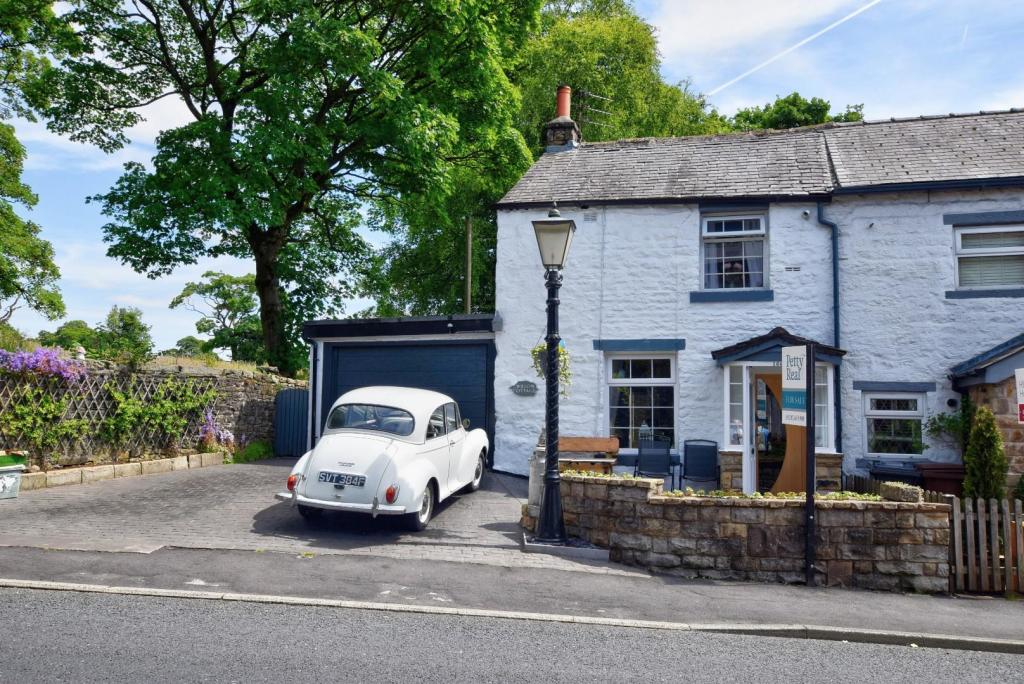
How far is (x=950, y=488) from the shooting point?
1185 centimetres

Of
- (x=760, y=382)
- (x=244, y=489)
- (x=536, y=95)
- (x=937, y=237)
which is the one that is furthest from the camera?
(x=536, y=95)

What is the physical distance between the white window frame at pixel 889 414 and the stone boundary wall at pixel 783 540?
568 cm

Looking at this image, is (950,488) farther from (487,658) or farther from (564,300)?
(487,658)

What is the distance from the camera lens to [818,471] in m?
12.5

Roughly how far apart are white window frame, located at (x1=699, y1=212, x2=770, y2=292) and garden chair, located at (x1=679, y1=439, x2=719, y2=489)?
309cm

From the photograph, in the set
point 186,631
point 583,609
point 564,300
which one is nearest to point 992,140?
point 564,300

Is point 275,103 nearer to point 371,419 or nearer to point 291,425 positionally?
point 291,425

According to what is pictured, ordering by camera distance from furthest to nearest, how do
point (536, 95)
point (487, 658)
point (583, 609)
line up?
1. point (536, 95)
2. point (583, 609)
3. point (487, 658)

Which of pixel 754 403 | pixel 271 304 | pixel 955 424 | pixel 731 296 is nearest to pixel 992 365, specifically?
pixel 955 424

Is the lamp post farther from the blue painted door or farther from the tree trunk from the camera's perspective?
the tree trunk

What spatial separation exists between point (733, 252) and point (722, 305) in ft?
3.99

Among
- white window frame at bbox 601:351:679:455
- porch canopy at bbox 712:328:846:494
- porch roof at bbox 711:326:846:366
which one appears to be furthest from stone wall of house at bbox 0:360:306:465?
porch roof at bbox 711:326:846:366

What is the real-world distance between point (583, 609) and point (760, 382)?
33.7 ft

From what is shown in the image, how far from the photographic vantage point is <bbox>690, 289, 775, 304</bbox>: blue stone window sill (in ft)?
44.7
